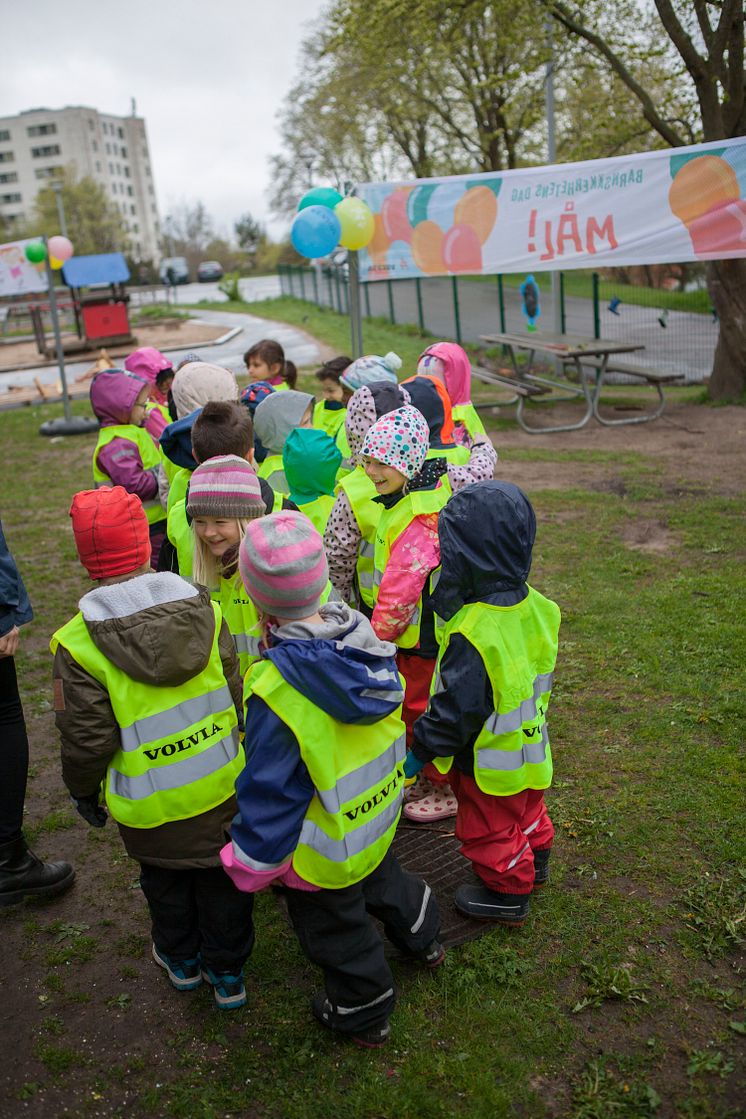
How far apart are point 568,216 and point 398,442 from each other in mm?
7183

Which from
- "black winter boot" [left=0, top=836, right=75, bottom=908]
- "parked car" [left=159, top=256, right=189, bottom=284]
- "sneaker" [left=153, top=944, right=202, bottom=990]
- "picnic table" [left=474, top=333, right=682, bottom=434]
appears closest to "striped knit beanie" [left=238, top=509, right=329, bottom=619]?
"sneaker" [left=153, top=944, right=202, bottom=990]

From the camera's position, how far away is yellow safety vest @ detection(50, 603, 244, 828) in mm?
2580

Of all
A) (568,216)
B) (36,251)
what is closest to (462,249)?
(568,216)

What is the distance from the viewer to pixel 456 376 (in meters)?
5.43

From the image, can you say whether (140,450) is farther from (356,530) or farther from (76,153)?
(76,153)

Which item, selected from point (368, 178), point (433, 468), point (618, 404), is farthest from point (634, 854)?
point (368, 178)

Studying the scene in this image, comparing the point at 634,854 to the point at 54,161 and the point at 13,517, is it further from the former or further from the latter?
the point at 54,161

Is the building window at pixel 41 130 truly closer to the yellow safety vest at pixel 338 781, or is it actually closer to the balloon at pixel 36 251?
the balloon at pixel 36 251

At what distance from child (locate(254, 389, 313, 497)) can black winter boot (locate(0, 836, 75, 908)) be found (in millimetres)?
1860

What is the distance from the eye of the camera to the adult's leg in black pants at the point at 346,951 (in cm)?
249

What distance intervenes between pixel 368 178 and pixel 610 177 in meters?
32.9

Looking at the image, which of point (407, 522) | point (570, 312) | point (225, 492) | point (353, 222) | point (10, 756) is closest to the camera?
point (225, 492)

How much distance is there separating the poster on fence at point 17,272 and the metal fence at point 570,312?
15.3 feet

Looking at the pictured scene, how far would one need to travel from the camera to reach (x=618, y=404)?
39.1 feet
